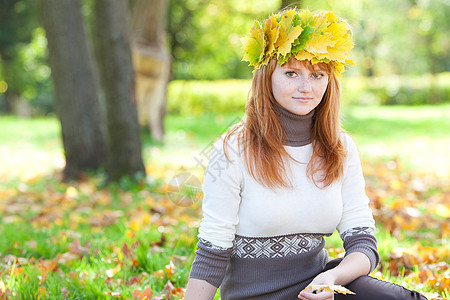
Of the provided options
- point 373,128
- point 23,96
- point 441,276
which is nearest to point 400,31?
point 373,128

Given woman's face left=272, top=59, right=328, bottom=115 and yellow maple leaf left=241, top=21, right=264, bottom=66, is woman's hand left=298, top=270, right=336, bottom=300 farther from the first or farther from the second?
yellow maple leaf left=241, top=21, right=264, bottom=66

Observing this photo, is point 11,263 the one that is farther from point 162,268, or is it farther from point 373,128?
point 373,128

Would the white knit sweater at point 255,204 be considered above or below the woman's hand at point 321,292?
above

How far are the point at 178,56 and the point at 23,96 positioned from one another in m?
10.1

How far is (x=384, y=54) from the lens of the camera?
126 ft

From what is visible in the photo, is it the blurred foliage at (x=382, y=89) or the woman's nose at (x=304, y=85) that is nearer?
the woman's nose at (x=304, y=85)

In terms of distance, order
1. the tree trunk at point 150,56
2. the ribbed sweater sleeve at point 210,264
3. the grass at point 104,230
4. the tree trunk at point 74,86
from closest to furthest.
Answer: the ribbed sweater sleeve at point 210,264 < the grass at point 104,230 < the tree trunk at point 74,86 < the tree trunk at point 150,56

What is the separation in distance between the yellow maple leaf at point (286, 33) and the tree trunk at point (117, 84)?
393 centimetres

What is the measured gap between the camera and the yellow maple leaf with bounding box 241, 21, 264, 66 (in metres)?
2.08

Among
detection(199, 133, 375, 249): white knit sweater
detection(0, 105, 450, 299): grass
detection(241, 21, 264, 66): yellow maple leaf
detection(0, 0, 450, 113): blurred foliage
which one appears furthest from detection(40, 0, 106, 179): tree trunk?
detection(0, 0, 450, 113): blurred foliage

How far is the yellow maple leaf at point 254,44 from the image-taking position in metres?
2.08

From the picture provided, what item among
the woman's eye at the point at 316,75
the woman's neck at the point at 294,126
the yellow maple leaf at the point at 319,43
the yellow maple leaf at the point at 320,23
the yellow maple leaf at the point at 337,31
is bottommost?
the woman's neck at the point at 294,126

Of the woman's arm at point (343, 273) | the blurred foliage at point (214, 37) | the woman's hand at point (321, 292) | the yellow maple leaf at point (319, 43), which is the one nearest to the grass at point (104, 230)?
the yellow maple leaf at point (319, 43)

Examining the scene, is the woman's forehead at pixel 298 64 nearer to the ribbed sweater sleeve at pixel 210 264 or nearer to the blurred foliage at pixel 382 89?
the ribbed sweater sleeve at pixel 210 264
